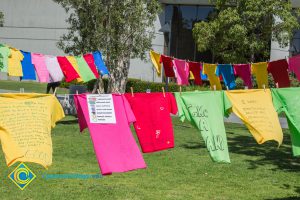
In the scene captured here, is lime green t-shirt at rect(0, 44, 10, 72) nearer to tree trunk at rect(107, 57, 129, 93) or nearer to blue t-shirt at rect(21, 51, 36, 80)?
blue t-shirt at rect(21, 51, 36, 80)

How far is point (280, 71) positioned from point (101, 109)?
17.8 feet

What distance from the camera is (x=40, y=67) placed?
12664 mm

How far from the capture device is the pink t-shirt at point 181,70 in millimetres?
12295

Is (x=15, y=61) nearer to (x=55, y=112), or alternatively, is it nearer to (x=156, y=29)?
(x=55, y=112)

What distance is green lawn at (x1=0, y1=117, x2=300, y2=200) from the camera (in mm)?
7410

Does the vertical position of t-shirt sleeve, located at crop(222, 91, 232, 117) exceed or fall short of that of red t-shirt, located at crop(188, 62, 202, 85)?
it falls short

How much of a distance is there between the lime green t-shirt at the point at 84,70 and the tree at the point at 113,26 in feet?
14.9

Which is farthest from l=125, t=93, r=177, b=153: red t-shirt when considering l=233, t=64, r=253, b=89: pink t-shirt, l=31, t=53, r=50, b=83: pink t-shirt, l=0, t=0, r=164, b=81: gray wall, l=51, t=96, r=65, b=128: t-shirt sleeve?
l=0, t=0, r=164, b=81: gray wall

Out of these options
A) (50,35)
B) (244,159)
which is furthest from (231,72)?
(50,35)

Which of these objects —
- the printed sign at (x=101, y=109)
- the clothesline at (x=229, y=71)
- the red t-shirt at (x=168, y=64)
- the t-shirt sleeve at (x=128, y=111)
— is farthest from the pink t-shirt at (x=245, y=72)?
the printed sign at (x=101, y=109)

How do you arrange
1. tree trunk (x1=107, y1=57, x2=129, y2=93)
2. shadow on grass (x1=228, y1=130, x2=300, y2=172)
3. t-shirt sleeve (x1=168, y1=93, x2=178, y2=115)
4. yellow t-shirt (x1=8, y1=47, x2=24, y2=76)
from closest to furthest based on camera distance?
t-shirt sleeve (x1=168, y1=93, x2=178, y2=115)
shadow on grass (x1=228, y1=130, x2=300, y2=172)
yellow t-shirt (x1=8, y1=47, x2=24, y2=76)
tree trunk (x1=107, y1=57, x2=129, y2=93)

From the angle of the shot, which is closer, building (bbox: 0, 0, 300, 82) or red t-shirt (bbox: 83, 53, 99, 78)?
red t-shirt (bbox: 83, 53, 99, 78)

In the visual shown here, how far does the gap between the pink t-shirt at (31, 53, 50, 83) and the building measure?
19.6 meters

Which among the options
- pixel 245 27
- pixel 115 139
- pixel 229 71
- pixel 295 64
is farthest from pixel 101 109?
pixel 245 27
